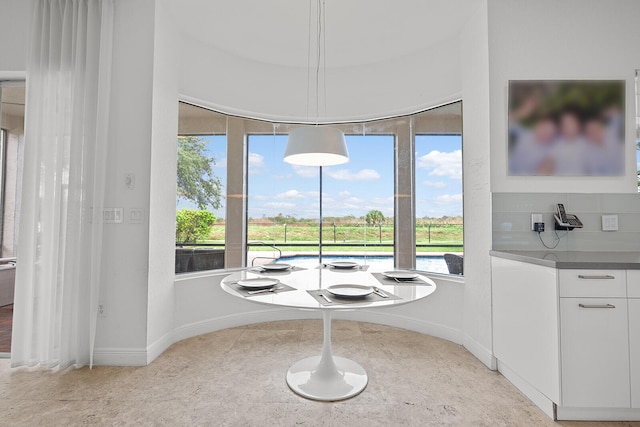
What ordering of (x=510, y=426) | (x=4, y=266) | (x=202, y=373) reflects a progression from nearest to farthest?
(x=510, y=426)
(x=202, y=373)
(x=4, y=266)

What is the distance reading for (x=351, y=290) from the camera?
1526mm

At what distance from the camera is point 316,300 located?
141 centimetres

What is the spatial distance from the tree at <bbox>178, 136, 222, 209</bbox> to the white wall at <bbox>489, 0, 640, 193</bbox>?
2.65m

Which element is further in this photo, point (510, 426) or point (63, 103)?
point (63, 103)

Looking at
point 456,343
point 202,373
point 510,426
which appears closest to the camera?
point 510,426

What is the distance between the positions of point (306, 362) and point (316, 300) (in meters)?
1.08

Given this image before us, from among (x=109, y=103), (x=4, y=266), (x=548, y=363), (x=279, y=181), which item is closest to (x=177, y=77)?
(x=109, y=103)

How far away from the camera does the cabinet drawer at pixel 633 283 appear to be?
5.34 feet

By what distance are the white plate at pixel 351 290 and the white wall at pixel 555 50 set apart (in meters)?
1.45

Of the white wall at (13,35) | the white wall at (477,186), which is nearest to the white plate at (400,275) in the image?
the white wall at (477,186)

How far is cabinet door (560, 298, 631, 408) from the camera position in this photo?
1.61 m

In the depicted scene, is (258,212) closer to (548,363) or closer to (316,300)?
(316,300)

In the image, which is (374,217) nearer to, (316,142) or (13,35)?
(316,142)

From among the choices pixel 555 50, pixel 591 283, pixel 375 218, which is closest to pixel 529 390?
pixel 591 283
